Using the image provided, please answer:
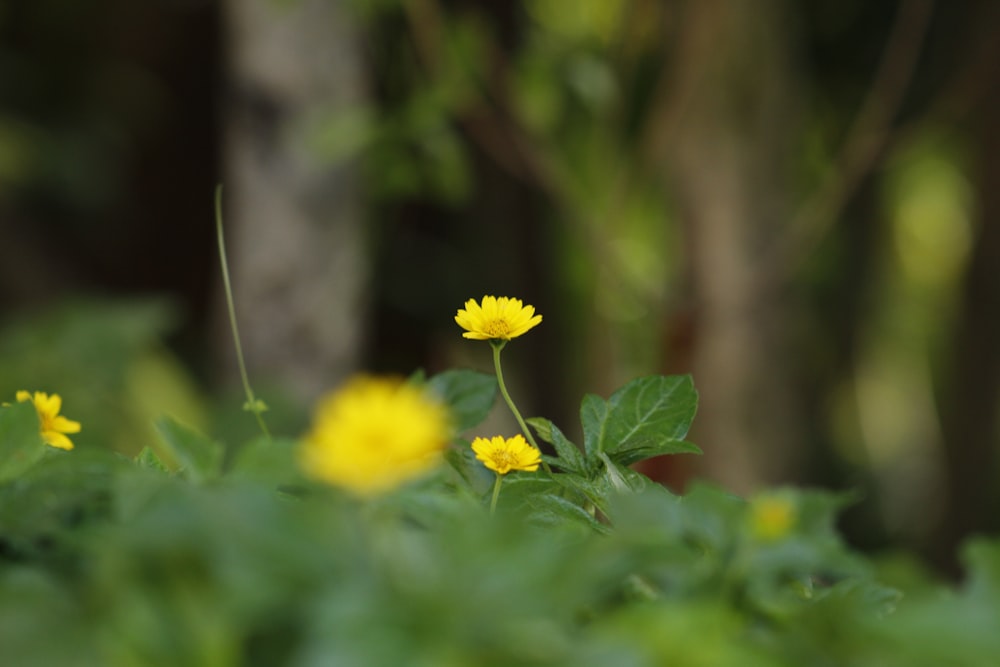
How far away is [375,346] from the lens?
3.29 m

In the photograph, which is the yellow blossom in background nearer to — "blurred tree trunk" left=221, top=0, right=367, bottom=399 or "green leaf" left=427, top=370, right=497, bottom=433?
"green leaf" left=427, top=370, right=497, bottom=433

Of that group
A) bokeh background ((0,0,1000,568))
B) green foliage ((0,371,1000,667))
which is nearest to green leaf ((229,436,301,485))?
green foliage ((0,371,1000,667))

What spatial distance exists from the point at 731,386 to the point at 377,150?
0.84 metres

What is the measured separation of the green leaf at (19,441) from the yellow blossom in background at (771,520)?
0.27 m

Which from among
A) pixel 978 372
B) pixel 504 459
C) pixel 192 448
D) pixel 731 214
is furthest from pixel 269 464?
pixel 978 372

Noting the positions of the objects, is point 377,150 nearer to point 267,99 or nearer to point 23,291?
point 267,99

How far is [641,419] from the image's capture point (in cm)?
49

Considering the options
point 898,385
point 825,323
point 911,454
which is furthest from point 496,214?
point 898,385

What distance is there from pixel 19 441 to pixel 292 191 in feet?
5.59

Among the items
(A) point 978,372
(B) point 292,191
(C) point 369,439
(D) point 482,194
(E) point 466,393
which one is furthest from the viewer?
(D) point 482,194

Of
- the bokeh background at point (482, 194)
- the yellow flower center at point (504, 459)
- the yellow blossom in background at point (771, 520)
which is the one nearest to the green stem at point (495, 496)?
the yellow flower center at point (504, 459)

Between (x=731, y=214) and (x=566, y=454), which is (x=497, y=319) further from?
(x=731, y=214)

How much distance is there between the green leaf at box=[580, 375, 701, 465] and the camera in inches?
18.7

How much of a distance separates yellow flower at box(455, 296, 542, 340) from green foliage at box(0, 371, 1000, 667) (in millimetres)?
125
